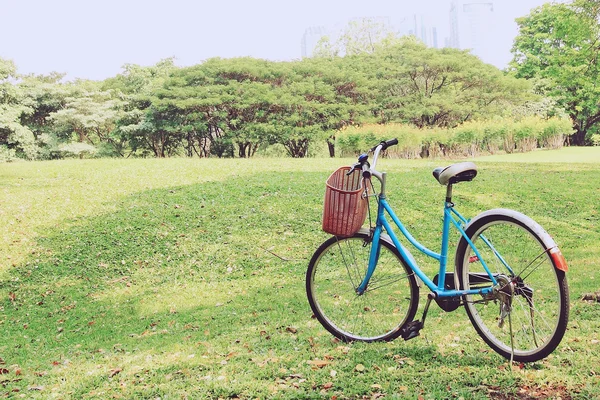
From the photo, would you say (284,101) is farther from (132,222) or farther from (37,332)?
(37,332)

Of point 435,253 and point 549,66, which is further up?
point 549,66

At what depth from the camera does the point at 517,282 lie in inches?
106

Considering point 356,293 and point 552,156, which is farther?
point 552,156

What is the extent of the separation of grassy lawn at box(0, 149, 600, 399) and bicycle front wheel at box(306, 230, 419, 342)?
155 millimetres

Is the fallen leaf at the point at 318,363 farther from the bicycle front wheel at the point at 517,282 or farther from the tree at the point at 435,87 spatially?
the tree at the point at 435,87

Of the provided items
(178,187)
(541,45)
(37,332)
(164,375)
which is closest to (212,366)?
(164,375)

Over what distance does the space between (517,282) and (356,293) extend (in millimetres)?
1034

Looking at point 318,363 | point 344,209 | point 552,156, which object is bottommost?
point 318,363

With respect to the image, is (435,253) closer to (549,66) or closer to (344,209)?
(344,209)

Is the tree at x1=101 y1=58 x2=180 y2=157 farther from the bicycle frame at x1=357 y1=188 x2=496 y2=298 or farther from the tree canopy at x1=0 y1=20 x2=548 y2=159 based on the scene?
the bicycle frame at x1=357 y1=188 x2=496 y2=298

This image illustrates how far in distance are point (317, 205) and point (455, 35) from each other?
65.1m

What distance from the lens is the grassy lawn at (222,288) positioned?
2.87m

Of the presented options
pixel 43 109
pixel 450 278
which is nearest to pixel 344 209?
pixel 450 278

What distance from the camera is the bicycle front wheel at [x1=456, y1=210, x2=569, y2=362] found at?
2.56 m
